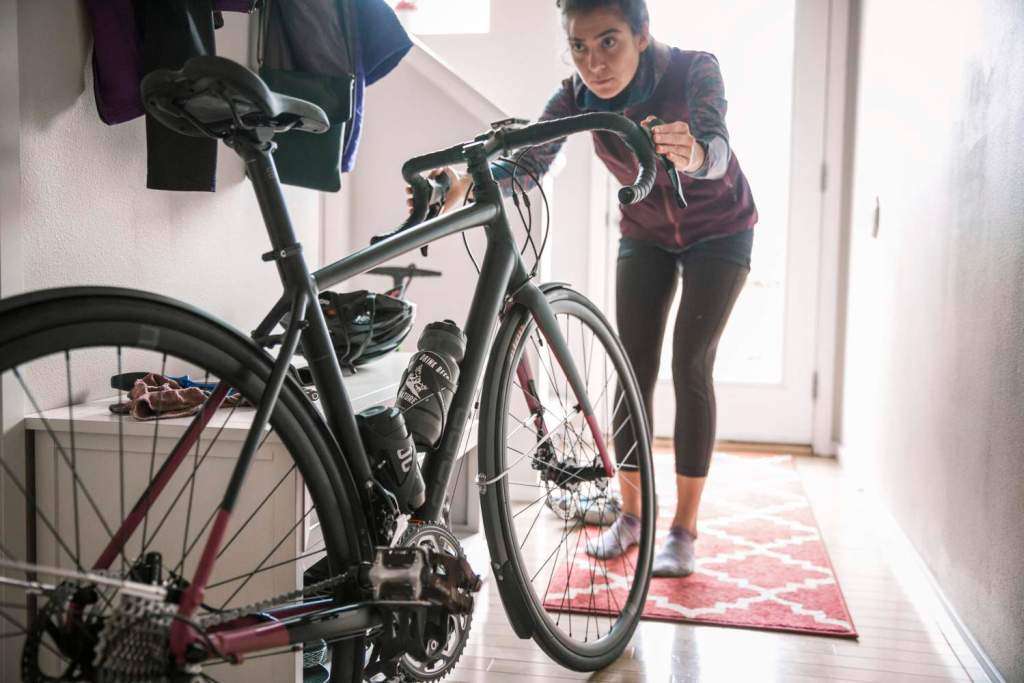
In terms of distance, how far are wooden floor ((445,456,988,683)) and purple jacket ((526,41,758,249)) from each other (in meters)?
0.86

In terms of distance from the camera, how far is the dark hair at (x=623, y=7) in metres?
1.79

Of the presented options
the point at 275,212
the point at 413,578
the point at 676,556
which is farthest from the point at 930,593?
the point at 275,212

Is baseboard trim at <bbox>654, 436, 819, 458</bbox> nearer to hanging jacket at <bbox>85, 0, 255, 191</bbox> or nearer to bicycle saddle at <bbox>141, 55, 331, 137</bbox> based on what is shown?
hanging jacket at <bbox>85, 0, 255, 191</bbox>

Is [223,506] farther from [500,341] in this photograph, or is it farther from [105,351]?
[105,351]

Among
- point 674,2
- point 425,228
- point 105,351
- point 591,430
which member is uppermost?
point 674,2

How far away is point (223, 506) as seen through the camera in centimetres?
80

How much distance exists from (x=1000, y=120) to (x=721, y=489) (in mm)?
1681

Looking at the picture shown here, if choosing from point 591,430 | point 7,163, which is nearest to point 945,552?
point 591,430

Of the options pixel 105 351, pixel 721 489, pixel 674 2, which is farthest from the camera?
pixel 674 2

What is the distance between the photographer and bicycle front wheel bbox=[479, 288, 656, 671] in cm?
129

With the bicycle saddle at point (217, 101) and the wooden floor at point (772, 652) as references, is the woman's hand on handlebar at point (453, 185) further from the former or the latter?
the wooden floor at point (772, 652)

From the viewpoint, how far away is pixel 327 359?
992mm

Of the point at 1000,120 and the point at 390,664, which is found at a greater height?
the point at 1000,120

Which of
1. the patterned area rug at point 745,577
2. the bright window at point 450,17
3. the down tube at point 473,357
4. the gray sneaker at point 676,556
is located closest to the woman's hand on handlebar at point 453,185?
the down tube at point 473,357
